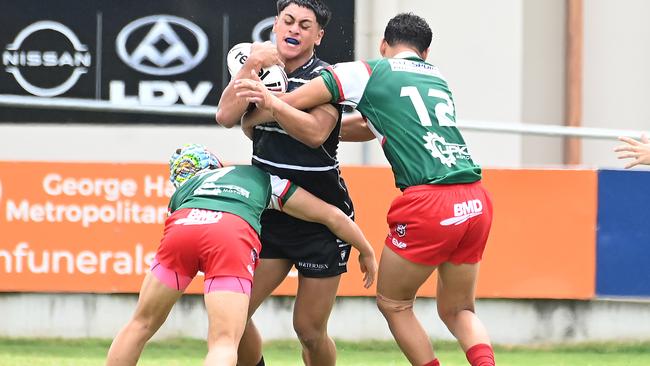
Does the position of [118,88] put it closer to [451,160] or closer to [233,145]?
[233,145]

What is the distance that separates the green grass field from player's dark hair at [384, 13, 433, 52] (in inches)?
106

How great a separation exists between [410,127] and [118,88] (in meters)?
5.18

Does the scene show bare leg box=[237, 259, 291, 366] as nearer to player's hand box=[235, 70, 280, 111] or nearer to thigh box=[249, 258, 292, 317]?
thigh box=[249, 258, 292, 317]

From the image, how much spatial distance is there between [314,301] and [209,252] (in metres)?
0.99

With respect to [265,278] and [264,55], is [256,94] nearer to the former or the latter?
[264,55]

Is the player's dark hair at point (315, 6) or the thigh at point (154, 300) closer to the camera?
the thigh at point (154, 300)

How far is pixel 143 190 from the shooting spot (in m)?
8.82

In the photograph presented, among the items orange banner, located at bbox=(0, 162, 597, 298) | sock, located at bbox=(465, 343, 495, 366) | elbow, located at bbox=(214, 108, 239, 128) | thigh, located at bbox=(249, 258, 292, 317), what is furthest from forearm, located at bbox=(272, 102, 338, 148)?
orange banner, located at bbox=(0, 162, 597, 298)

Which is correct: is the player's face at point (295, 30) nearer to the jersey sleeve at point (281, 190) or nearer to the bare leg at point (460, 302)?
the jersey sleeve at point (281, 190)

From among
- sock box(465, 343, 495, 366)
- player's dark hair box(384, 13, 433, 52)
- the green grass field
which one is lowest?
the green grass field

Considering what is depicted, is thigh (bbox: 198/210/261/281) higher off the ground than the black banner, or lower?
lower

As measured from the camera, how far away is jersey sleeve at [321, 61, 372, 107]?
6117 mm

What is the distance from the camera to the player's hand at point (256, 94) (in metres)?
5.98

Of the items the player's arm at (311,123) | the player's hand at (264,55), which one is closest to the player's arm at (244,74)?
the player's hand at (264,55)
